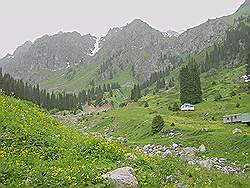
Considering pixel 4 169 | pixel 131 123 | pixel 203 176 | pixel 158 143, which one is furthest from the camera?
pixel 131 123

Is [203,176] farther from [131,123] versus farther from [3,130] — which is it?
[131,123]

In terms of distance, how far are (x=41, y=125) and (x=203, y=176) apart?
11.1m

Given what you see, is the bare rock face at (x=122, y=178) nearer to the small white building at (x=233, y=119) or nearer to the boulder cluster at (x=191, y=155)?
the boulder cluster at (x=191, y=155)

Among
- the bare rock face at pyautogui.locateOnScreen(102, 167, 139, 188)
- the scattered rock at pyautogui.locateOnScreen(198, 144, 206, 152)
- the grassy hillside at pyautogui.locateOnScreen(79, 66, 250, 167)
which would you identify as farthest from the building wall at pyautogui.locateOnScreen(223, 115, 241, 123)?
the bare rock face at pyautogui.locateOnScreen(102, 167, 139, 188)

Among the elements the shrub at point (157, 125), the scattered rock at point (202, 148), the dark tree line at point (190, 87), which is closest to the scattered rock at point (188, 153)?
the scattered rock at point (202, 148)

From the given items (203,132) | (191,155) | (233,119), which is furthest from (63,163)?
(233,119)

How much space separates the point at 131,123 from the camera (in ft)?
242

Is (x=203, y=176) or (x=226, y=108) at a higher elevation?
(x=203, y=176)

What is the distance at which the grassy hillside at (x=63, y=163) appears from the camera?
16.0 meters

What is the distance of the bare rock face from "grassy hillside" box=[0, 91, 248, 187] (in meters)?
0.38

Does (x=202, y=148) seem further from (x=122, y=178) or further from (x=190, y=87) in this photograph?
(x=190, y=87)

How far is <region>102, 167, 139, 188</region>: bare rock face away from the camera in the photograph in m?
16.2

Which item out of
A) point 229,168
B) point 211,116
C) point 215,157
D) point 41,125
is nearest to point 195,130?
point 215,157

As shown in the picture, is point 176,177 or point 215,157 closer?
point 176,177
